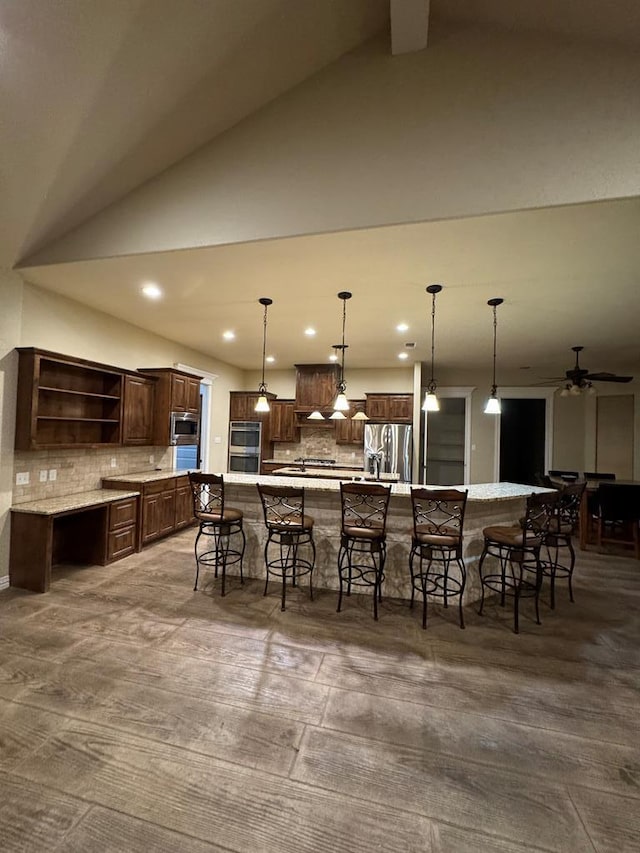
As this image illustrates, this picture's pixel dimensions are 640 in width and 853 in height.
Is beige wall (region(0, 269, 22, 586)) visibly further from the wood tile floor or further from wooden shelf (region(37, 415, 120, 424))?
the wood tile floor

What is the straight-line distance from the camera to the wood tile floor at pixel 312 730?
1.39 m

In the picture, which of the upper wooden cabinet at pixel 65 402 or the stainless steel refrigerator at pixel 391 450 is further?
the stainless steel refrigerator at pixel 391 450

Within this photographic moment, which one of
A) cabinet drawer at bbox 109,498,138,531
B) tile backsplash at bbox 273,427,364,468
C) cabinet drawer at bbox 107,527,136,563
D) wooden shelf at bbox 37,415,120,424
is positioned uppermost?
wooden shelf at bbox 37,415,120,424

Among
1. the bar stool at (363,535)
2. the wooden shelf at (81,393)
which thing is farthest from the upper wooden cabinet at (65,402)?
the bar stool at (363,535)

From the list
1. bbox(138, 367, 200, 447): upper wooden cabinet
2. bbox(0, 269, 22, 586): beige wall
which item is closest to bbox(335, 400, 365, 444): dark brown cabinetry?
bbox(138, 367, 200, 447): upper wooden cabinet

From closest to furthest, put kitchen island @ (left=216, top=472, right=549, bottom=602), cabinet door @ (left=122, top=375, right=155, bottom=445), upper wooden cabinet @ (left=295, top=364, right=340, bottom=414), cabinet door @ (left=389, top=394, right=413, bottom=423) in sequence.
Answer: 1. kitchen island @ (left=216, top=472, right=549, bottom=602)
2. cabinet door @ (left=122, top=375, right=155, bottom=445)
3. cabinet door @ (left=389, top=394, right=413, bottom=423)
4. upper wooden cabinet @ (left=295, top=364, right=340, bottom=414)

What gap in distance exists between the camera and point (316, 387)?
6918 mm

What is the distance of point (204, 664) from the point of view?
2.31 meters

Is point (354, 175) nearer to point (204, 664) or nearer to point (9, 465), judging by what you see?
point (204, 664)

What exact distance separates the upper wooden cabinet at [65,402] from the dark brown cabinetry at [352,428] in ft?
12.6

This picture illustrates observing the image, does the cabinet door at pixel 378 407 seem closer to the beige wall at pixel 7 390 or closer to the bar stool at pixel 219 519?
the bar stool at pixel 219 519

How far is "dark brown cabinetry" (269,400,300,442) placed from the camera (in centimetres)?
730

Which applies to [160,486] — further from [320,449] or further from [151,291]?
[320,449]

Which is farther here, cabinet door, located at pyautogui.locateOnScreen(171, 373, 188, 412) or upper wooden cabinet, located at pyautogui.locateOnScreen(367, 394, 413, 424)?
upper wooden cabinet, located at pyautogui.locateOnScreen(367, 394, 413, 424)
